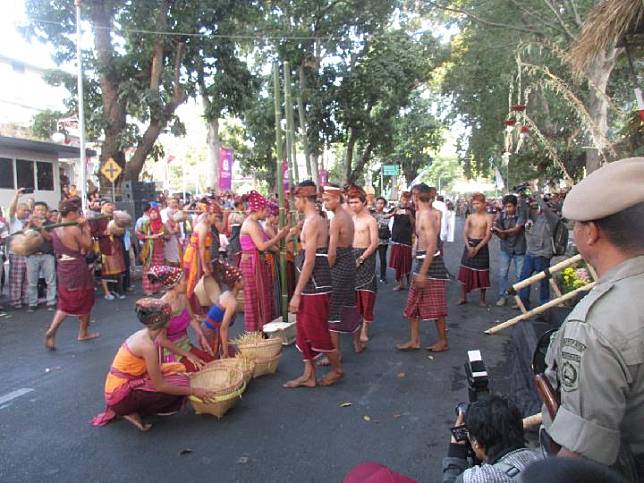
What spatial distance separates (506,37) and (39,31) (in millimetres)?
12789

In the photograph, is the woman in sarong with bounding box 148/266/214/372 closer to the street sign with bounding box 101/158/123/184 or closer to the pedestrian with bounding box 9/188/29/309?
the pedestrian with bounding box 9/188/29/309

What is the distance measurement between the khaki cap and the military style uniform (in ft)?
0.51

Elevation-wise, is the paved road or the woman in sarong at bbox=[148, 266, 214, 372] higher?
the woman in sarong at bbox=[148, 266, 214, 372]

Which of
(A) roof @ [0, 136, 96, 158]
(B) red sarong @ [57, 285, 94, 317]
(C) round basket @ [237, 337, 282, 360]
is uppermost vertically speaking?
(A) roof @ [0, 136, 96, 158]

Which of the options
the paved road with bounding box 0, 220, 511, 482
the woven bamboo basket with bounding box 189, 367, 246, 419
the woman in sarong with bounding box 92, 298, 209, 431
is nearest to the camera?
the paved road with bounding box 0, 220, 511, 482

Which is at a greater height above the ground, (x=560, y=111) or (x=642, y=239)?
(x=560, y=111)

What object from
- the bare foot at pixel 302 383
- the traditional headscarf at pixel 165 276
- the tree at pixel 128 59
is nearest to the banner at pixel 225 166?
the tree at pixel 128 59

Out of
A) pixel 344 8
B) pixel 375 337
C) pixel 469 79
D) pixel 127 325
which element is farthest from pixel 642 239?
pixel 469 79

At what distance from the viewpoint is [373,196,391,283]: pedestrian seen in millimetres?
10406

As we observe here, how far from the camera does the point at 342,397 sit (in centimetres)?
438

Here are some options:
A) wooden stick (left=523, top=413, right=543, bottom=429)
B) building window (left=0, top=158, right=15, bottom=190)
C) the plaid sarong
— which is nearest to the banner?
building window (left=0, top=158, right=15, bottom=190)

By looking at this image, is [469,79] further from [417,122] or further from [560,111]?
[417,122]

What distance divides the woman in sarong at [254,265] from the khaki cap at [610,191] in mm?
4558

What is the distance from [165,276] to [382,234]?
6.97m
